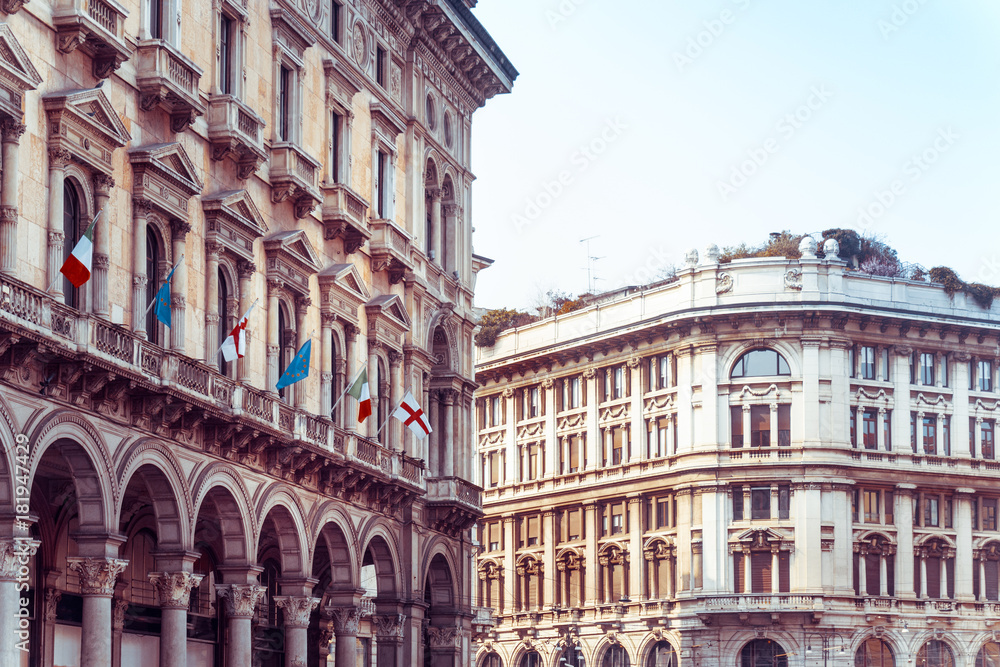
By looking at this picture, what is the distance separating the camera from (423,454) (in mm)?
54750

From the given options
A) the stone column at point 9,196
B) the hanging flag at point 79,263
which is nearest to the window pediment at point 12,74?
the stone column at point 9,196

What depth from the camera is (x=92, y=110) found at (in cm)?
3378

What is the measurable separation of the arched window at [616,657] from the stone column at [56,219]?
65547 millimetres

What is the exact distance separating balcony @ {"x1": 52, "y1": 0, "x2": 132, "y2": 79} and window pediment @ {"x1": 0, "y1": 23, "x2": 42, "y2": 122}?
5.12ft

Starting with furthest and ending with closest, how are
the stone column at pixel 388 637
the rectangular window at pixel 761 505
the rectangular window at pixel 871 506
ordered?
the rectangular window at pixel 871 506 < the rectangular window at pixel 761 505 < the stone column at pixel 388 637

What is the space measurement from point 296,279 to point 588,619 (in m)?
54.6

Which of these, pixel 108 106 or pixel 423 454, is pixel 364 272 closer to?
pixel 423 454

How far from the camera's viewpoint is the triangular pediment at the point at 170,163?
118 ft

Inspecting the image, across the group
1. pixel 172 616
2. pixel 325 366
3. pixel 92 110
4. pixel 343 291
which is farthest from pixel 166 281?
pixel 343 291

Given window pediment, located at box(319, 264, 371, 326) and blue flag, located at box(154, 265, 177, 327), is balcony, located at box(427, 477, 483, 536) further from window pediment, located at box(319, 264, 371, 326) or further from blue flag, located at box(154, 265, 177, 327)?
blue flag, located at box(154, 265, 177, 327)

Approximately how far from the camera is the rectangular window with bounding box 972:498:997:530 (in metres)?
92.2

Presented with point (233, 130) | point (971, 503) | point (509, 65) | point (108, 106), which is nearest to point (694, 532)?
point (971, 503)

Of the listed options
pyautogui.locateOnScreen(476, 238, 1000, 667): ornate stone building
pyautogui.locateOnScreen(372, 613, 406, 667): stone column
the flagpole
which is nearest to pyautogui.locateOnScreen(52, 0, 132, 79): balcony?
the flagpole

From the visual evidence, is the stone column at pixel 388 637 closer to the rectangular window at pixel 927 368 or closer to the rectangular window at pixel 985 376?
the rectangular window at pixel 927 368
